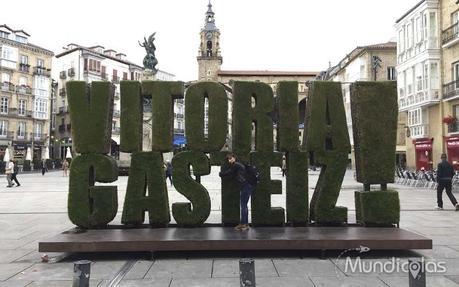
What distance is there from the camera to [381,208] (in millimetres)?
8961

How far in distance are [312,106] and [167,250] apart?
4380 mm

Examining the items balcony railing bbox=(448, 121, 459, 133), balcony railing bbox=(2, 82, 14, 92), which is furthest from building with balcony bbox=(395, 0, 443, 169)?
balcony railing bbox=(2, 82, 14, 92)

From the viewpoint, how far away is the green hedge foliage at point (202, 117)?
30.5ft

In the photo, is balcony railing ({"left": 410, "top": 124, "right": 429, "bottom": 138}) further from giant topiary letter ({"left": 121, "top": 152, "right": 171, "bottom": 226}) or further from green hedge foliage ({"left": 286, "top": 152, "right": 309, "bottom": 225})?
giant topiary letter ({"left": 121, "top": 152, "right": 171, "bottom": 226})

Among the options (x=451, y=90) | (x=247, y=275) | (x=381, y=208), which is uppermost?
(x=451, y=90)

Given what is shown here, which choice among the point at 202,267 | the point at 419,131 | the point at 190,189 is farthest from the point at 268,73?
the point at 202,267

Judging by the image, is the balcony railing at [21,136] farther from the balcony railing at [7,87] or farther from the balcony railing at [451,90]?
the balcony railing at [451,90]

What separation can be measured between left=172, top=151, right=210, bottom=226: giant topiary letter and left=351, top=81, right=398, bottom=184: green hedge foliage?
341cm

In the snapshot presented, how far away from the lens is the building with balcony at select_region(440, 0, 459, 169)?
2864 centimetres

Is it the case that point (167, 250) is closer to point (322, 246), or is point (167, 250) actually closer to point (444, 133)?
point (322, 246)

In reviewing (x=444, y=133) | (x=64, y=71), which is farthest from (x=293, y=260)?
(x=64, y=71)

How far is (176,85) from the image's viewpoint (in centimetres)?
956

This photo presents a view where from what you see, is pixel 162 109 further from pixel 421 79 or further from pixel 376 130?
pixel 421 79

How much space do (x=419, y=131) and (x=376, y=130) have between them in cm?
2701
